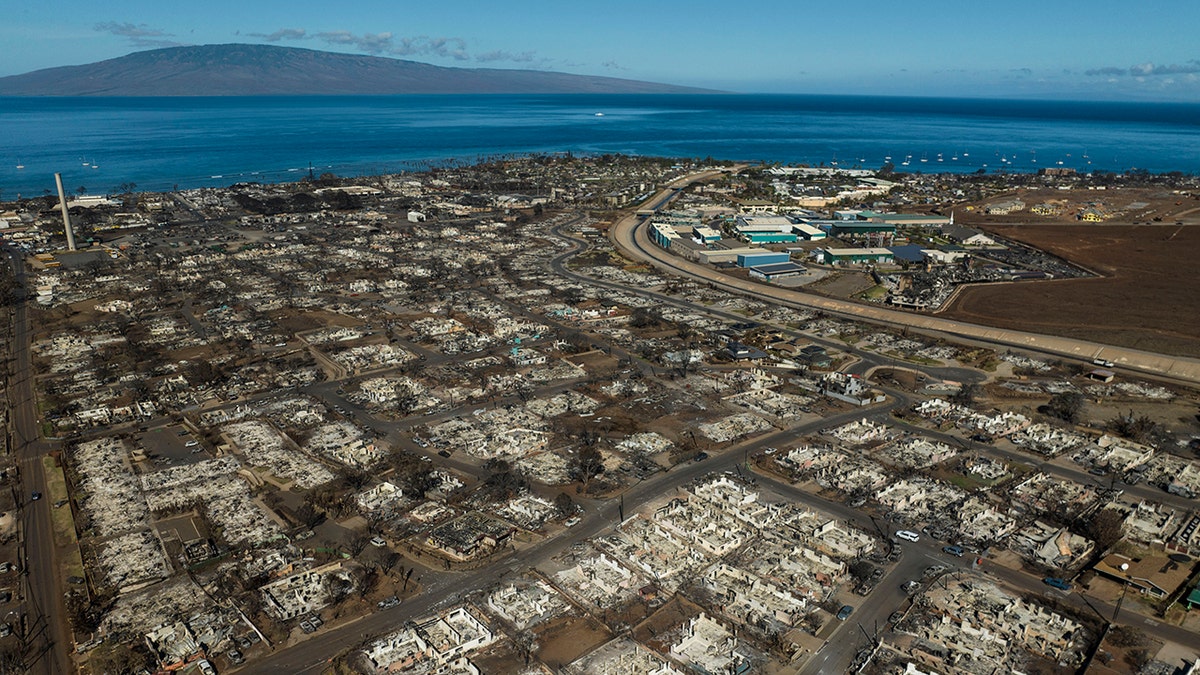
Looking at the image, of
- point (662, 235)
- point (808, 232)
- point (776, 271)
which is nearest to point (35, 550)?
point (776, 271)

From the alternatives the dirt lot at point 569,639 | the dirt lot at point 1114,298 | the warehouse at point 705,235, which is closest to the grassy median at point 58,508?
the dirt lot at point 569,639

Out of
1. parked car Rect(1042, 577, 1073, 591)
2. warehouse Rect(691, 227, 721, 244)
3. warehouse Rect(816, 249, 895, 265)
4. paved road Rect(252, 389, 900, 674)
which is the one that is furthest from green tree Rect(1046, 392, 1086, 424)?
warehouse Rect(691, 227, 721, 244)

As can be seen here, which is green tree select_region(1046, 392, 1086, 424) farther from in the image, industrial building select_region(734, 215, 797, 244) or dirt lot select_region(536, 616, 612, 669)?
industrial building select_region(734, 215, 797, 244)

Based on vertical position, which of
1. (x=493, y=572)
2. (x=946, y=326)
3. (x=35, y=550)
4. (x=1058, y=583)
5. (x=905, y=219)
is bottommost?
(x=35, y=550)

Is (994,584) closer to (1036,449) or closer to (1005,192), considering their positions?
(1036,449)

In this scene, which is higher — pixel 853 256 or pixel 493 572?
pixel 853 256

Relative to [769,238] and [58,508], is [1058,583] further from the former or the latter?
[769,238]

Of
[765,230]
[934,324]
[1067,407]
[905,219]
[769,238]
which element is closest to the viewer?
[1067,407]

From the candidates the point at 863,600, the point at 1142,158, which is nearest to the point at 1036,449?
the point at 863,600
